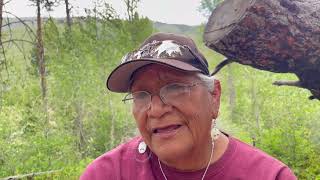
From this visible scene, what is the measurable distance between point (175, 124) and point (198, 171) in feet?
0.80

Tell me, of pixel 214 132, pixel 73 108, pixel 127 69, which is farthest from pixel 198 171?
pixel 73 108

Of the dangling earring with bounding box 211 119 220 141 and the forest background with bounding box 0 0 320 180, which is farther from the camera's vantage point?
the forest background with bounding box 0 0 320 180

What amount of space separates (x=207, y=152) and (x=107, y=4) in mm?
15545

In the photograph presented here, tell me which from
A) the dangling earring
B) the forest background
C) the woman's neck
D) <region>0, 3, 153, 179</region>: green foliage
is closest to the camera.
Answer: the woman's neck

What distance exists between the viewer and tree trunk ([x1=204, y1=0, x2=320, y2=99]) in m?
2.45

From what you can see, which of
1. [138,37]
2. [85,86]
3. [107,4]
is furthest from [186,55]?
[138,37]

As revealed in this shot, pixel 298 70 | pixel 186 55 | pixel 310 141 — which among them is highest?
pixel 186 55

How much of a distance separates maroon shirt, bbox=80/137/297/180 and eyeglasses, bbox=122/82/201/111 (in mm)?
272

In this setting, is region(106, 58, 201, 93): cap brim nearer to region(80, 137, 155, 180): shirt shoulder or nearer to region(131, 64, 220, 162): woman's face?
region(131, 64, 220, 162): woman's face

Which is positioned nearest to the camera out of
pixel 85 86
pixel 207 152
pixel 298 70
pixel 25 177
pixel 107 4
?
pixel 207 152

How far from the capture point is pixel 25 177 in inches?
390

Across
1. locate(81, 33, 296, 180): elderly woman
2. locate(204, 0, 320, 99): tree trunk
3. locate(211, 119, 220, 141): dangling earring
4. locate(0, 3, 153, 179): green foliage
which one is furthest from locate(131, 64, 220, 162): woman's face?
locate(0, 3, 153, 179): green foliage

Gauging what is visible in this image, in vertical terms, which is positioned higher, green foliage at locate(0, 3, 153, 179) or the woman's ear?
the woman's ear

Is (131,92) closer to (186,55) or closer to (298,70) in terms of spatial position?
(186,55)
